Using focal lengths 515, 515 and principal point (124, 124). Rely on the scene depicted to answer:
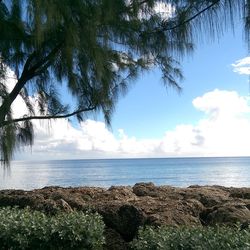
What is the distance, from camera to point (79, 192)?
5.88m

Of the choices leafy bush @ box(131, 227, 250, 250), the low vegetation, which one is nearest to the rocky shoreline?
the low vegetation

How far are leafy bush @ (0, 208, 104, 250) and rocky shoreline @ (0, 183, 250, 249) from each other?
0.30 metres

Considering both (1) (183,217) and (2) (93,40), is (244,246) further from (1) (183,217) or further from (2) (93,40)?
(2) (93,40)

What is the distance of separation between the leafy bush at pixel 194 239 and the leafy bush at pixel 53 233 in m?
0.51

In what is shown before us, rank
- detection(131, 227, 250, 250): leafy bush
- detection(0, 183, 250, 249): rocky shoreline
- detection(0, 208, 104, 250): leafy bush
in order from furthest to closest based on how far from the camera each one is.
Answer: detection(0, 183, 250, 249): rocky shoreline → detection(0, 208, 104, 250): leafy bush → detection(131, 227, 250, 250): leafy bush

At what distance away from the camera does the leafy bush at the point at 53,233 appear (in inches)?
159

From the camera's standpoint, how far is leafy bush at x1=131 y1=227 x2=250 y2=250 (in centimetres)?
326

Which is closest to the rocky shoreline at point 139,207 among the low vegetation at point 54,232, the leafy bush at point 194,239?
the low vegetation at point 54,232

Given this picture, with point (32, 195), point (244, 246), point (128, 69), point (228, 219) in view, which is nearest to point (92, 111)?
point (128, 69)

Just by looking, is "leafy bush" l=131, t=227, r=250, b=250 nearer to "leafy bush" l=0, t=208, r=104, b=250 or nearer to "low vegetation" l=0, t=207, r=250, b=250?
"low vegetation" l=0, t=207, r=250, b=250

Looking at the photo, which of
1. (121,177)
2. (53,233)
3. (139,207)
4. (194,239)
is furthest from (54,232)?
(121,177)

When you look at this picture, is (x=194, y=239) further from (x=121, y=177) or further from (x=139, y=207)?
(x=121, y=177)

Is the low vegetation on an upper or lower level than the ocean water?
upper

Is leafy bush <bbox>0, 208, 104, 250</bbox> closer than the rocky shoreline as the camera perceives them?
Yes
